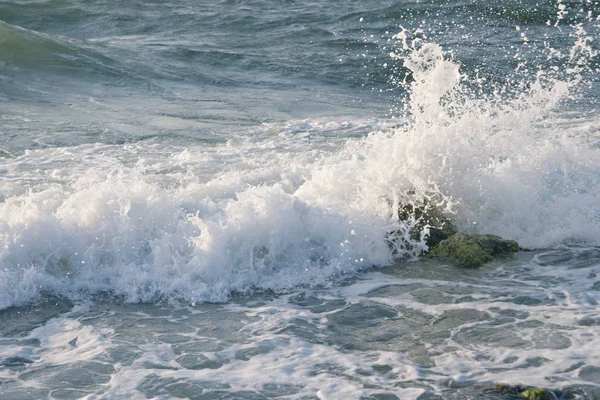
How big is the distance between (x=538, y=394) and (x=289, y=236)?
3.30 meters

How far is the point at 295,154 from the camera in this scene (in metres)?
9.95

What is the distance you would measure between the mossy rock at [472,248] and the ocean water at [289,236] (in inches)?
5.6

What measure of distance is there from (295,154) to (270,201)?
2.35 metres

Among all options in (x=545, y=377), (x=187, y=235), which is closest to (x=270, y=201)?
(x=187, y=235)

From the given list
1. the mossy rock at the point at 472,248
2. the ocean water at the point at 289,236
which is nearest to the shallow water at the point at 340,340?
the ocean water at the point at 289,236

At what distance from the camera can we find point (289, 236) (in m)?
7.46

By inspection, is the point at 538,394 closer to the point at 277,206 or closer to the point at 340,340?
the point at 340,340

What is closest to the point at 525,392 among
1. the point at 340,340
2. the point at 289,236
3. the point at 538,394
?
the point at 538,394

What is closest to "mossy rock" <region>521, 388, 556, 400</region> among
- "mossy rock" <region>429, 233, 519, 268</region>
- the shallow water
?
the shallow water

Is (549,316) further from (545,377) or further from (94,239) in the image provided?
(94,239)

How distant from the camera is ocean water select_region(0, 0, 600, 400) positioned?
5.22 m

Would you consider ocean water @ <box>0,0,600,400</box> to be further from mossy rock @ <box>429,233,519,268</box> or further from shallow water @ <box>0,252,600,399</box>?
mossy rock @ <box>429,233,519,268</box>

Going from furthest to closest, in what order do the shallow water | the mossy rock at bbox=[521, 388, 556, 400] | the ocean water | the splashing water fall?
the splashing water < the ocean water < the shallow water < the mossy rock at bbox=[521, 388, 556, 400]

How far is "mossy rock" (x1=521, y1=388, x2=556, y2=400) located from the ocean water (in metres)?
0.11
